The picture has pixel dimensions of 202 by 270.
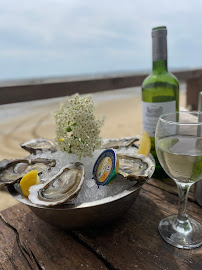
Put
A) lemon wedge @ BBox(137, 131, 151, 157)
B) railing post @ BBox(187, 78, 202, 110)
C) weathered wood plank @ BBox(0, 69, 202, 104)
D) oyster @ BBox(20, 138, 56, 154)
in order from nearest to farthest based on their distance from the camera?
lemon wedge @ BBox(137, 131, 151, 157) < oyster @ BBox(20, 138, 56, 154) < weathered wood plank @ BBox(0, 69, 202, 104) < railing post @ BBox(187, 78, 202, 110)

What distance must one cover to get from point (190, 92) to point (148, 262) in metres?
3.46

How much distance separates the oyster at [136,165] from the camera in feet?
2.39

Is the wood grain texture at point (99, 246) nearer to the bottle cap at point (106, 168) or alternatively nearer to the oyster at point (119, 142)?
the bottle cap at point (106, 168)

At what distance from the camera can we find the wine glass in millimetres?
647

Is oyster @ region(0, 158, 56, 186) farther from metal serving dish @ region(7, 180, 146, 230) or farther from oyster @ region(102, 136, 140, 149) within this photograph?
oyster @ region(102, 136, 140, 149)

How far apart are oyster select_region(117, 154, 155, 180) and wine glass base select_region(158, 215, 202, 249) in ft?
0.67

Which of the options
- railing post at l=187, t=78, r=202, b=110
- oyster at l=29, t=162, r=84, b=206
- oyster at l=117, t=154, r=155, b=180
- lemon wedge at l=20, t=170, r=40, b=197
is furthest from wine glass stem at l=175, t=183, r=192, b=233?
railing post at l=187, t=78, r=202, b=110

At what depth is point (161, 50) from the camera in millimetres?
1049

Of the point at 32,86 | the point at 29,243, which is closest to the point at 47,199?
the point at 29,243

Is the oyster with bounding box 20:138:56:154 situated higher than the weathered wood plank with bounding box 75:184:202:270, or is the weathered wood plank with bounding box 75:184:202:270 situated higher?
the oyster with bounding box 20:138:56:154

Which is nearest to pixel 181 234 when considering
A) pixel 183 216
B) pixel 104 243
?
pixel 183 216

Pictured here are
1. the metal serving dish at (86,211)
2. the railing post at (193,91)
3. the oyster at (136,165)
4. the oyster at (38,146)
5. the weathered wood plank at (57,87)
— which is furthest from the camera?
the railing post at (193,91)

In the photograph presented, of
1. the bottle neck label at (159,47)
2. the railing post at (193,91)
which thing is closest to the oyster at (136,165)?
the bottle neck label at (159,47)

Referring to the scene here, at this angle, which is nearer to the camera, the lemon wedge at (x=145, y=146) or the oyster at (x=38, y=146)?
the lemon wedge at (x=145, y=146)
